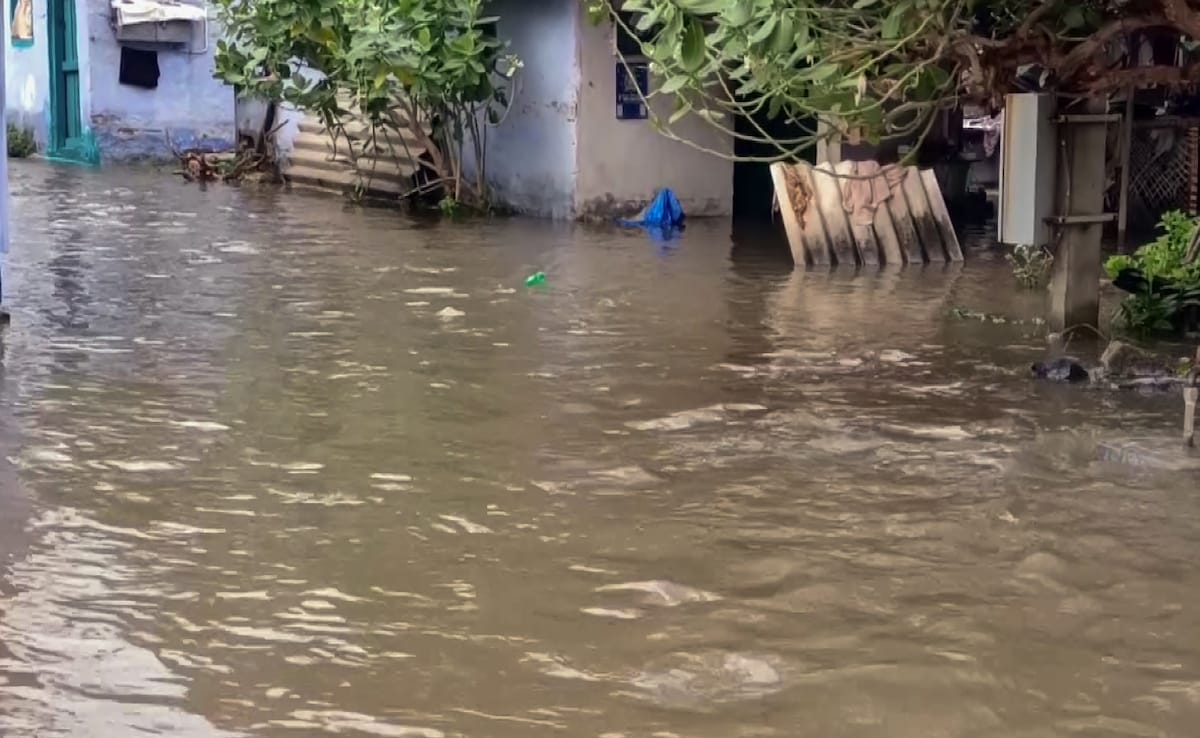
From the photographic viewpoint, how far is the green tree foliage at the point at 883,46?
17.7 ft

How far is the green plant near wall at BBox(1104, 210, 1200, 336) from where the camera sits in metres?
8.48

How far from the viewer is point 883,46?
18.6ft

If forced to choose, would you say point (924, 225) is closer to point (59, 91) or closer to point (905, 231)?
point (905, 231)

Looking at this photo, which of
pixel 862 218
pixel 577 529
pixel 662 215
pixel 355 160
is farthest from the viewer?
pixel 355 160

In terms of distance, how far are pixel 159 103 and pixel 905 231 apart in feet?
46.1

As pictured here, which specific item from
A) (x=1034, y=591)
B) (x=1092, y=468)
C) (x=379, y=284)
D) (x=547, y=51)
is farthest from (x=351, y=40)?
(x=1034, y=591)

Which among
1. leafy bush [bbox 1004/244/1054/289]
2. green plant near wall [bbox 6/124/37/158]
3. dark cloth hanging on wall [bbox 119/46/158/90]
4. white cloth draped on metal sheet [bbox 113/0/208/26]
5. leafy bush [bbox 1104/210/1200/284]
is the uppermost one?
white cloth draped on metal sheet [bbox 113/0/208/26]

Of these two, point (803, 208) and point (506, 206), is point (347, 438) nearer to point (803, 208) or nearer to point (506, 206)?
point (803, 208)

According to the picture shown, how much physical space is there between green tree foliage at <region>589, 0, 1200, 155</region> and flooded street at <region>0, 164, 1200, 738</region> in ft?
4.41

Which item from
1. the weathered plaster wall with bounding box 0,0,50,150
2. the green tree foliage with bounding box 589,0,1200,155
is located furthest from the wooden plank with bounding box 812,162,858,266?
the weathered plaster wall with bounding box 0,0,50,150

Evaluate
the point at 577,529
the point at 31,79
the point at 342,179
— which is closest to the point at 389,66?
the point at 342,179

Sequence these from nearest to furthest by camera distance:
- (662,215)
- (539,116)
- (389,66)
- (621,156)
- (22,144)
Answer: (389,66)
(662,215)
(621,156)
(539,116)
(22,144)

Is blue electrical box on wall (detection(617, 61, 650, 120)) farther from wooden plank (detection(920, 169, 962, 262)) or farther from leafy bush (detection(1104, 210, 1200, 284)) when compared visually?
leafy bush (detection(1104, 210, 1200, 284))

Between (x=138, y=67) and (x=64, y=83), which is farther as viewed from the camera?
(x=64, y=83)
